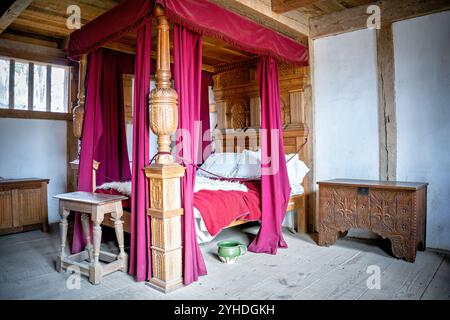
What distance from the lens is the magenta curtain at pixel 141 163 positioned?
2.79 metres

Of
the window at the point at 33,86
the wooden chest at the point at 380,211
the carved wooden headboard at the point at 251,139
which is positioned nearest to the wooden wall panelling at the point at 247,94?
the carved wooden headboard at the point at 251,139

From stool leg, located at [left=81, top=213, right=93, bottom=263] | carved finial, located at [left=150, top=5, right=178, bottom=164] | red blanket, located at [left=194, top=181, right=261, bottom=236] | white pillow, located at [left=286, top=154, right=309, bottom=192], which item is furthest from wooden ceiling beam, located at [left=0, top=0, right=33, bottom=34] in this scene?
white pillow, located at [left=286, top=154, right=309, bottom=192]

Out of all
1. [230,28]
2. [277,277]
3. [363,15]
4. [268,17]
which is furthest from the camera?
[363,15]

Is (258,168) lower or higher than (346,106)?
lower

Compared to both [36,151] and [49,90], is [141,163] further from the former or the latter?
[49,90]

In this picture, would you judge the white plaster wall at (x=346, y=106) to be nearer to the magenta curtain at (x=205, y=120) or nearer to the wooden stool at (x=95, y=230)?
the magenta curtain at (x=205, y=120)

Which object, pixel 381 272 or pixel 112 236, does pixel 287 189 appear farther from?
pixel 112 236

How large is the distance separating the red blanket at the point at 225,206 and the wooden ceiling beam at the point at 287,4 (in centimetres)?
210

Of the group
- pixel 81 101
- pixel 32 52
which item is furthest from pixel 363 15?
pixel 32 52

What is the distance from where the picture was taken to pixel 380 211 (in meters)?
3.43

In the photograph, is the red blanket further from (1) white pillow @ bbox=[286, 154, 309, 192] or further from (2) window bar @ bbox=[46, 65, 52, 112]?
(2) window bar @ bbox=[46, 65, 52, 112]

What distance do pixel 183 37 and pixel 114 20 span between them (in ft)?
2.36

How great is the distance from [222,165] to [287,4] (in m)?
2.25

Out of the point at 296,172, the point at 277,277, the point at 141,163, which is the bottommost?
the point at 277,277
